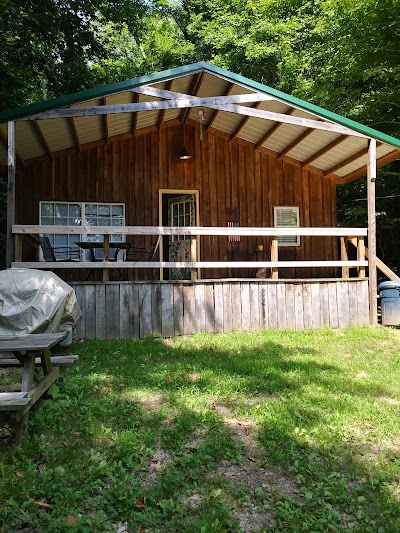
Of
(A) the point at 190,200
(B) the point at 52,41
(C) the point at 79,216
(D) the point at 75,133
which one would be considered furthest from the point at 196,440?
(B) the point at 52,41

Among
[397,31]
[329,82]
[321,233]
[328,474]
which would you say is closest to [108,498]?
[328,474]

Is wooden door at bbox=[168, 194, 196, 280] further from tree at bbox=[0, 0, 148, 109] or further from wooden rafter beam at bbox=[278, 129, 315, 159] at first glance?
tree at bbox=[0, 0, 148, 109]

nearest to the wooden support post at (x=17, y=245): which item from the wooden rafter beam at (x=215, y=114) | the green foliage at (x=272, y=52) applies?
the wooden rafter beam at (x=215, y=114)

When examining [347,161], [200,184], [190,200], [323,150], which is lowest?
[190,200]

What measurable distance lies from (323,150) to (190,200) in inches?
112

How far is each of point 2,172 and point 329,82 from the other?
7956 millimetres

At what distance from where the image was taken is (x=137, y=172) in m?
8.41

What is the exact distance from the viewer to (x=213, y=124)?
850cm

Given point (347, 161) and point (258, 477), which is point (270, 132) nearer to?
point (347, 161)

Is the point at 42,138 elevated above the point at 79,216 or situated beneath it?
elevated above

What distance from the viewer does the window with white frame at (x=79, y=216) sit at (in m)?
7.99

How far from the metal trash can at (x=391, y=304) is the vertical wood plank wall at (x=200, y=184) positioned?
2446 mm

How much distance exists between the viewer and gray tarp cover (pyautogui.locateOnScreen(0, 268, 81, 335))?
14.6ft

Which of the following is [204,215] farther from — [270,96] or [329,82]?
[329,82]
